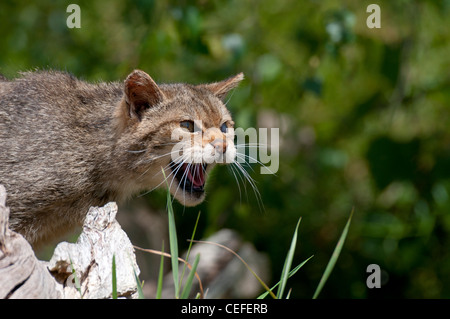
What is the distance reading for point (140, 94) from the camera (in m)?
4.06

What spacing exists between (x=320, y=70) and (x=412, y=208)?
1.91m

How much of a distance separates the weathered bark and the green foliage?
2.77 m

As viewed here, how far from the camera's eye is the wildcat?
3.94m

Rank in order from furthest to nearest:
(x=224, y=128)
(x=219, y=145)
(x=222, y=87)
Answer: (x=222, y=87) < (x=224, y=128) < (x=219, y=145)

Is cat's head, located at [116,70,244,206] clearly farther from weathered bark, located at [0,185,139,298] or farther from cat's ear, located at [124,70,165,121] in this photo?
weathered bark, located at [0,185,139,298]

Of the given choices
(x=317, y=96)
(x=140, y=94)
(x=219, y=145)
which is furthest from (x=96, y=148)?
(x=317, y=96)

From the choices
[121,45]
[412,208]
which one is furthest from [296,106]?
[121,45]

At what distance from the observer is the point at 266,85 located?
6.03m

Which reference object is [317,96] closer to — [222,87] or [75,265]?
[222,87]

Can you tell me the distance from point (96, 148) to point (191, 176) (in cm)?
68

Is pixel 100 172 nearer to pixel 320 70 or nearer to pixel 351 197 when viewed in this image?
pixel 320 70

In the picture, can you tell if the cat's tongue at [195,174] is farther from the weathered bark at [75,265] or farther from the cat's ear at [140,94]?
the weathered bark at [75,265]

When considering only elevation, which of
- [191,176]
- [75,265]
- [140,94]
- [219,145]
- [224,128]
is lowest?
[75,265]

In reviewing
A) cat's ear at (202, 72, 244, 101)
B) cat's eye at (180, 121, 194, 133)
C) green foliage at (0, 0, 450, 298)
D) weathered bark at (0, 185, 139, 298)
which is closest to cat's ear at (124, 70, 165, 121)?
cat's eye at (180, 121, 194, 133)
